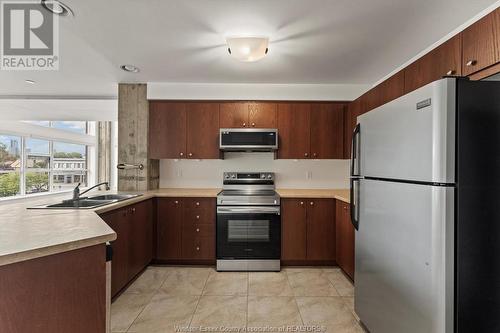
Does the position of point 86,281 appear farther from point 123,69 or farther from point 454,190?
point 123,69

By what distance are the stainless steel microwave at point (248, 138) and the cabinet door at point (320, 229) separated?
92cm

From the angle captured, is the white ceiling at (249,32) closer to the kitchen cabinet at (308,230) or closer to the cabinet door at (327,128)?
the cabinet door at (327,128)

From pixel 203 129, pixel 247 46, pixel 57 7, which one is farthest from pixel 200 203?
pixel 57 7

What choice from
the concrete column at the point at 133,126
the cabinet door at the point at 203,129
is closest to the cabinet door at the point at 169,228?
the concrete column at the point at 133,126

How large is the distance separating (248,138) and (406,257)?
227cm

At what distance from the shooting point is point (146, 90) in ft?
11.0

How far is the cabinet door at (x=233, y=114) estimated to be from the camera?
3.35m

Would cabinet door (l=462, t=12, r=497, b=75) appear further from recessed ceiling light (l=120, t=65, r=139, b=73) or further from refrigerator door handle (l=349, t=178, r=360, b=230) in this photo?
recessed ceiling light (l=120, t=65, r=139, b=73)

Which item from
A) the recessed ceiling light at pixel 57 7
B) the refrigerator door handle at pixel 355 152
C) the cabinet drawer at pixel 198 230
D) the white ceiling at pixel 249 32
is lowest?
the cabinet drawer at pixel 198 230

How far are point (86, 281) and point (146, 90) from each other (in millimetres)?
2830

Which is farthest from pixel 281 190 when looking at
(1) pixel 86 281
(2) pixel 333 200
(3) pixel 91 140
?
(3) pixel 91 140

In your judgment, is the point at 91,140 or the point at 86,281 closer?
the point at 86,281

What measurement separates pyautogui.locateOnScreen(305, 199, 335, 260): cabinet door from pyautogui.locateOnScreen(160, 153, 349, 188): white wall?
24.8 inches

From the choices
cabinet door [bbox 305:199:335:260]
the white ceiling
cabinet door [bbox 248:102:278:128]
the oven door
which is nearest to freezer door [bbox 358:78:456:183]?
the white ceiling
